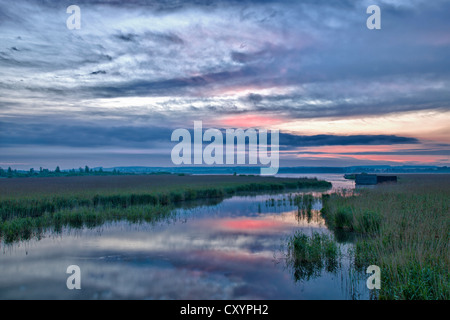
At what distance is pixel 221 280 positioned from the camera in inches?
407

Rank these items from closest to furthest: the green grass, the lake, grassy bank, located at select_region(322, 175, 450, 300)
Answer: grassy bank, located at select_region(322, 175, 450, 300) < the lake < the green grass

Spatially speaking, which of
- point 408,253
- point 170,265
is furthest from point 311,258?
point 170,265

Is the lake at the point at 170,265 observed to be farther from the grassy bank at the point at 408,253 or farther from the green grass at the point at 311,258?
the grassy bank at the point at 408,253

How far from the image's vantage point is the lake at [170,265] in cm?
938

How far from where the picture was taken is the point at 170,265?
39.4 feet

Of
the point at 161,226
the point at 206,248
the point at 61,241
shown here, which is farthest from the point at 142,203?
the point at 206,248

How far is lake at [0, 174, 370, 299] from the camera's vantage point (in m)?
9.38

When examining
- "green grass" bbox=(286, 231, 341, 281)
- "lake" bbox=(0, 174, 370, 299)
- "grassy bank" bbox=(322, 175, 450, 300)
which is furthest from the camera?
"green grass" bbox=(286, 231, 341, 281)

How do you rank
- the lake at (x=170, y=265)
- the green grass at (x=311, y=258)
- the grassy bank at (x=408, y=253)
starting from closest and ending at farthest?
the grassy bank at (x=408, y=253) < the lake at (x=170, y=265) < the green grass at (x=311, y=258)

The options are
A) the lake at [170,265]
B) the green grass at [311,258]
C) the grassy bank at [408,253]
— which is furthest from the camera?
the green grass at [311,258]

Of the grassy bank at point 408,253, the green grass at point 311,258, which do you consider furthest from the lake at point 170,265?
the grassy bank at point 408,253

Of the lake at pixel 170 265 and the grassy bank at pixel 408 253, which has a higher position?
the grassy bank at pixel 408 253

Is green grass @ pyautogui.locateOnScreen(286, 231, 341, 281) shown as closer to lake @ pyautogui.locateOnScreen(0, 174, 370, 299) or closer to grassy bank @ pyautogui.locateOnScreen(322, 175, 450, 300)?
lake @ pyautogui.locateOnScreen(0, 174, 370, 299)

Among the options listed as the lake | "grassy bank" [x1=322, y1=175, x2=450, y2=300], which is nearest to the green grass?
the lake
